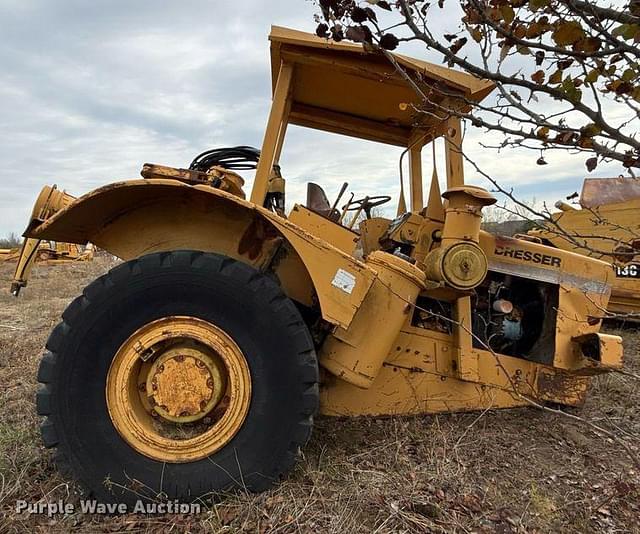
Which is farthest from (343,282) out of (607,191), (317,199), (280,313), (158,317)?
(607,191)

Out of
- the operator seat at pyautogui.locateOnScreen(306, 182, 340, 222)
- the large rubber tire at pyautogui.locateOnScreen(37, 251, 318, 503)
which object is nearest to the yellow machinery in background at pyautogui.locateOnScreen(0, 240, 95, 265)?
the operator seat at pyautogui.locateOnScreen(306, 182, 340, 222)

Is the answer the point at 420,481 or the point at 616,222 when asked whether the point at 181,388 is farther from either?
the point at 616,222

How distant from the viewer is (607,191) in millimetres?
6613

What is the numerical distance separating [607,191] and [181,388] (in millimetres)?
6280

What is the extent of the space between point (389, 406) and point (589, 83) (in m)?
2.07

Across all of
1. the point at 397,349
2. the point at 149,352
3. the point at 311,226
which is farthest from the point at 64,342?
the point at 397,349

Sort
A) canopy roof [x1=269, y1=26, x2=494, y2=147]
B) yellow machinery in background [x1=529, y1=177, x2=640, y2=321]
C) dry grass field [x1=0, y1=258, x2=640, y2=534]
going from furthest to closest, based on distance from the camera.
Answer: yellow machinery in background [x1=529, y1=177, x2=640, y2=321] → canopy roof [x1=269, y1=26, x2=494, y2=147] → dry grass field [x1=0, y1=258, x2=640, y2=534]

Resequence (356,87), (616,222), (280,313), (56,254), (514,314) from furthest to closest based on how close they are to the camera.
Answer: (56,254)
(616,222)
(514,314)
(356,87)
(280,313)

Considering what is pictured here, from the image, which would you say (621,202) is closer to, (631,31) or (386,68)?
(386,68)

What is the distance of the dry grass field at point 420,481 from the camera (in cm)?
205

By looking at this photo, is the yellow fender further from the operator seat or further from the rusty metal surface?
the rusty metal surface

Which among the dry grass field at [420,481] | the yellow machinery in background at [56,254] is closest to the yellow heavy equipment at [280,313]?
the dry grass field at [420,481]

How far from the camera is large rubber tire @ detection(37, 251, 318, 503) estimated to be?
2141 millimetres

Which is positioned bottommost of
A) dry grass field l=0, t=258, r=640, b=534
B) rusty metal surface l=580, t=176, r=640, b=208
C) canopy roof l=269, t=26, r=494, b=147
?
dry grass field l=0, t=258, r=640, b=534
